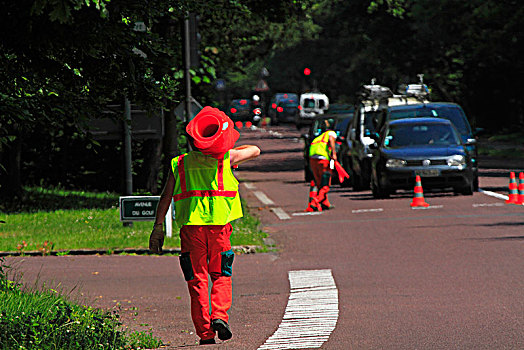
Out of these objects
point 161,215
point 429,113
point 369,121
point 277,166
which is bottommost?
point 277,166

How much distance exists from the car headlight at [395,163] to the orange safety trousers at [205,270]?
1458 centimetres

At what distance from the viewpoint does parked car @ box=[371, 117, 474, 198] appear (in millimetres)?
22375

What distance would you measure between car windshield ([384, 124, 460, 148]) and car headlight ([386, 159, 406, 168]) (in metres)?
0.96

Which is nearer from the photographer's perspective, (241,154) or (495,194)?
(241,154)

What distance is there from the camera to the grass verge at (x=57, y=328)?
795cm

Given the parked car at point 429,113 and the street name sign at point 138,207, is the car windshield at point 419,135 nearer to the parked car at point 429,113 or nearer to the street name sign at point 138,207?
the parked car at point 429,113

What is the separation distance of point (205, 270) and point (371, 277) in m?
4.55

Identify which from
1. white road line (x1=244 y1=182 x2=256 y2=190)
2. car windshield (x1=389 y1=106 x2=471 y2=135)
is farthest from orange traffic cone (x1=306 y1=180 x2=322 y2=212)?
white road line (x1=244 y1=182 x2=256 y2=190)

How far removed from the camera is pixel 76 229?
62.5 feet

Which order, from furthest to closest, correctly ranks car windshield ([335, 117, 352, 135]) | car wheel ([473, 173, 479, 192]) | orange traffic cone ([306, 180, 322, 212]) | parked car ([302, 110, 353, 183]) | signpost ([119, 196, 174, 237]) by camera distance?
car windshield ([335, 117, 352, 135]) < parked car ([302, 110, 353, 183]) < car wheel ([473, 173, 479, 192]) < orange traffic cone ([306, 180, 322, 212]) < signpost ([119, 196, 174, 237])

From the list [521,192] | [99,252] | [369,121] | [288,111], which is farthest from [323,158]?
[288,111]

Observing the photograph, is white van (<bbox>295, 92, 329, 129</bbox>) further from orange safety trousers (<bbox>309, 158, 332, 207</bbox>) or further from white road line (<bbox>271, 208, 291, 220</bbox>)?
orange safety trousers (<bbox>309, 158, 332, 207</bbox>)

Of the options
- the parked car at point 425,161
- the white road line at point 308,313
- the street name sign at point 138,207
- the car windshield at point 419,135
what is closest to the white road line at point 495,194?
the parked car at point 425,161

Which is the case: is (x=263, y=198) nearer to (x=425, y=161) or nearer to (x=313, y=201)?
(x=313, y=201)
